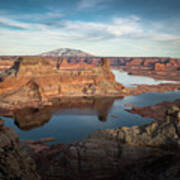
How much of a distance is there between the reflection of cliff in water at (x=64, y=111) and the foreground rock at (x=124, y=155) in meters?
22.2

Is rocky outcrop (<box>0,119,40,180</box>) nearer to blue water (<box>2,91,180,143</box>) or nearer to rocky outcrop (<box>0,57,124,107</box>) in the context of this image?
blue water (<box>2,91,180,143</box>)

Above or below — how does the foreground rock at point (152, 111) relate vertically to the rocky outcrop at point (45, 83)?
below

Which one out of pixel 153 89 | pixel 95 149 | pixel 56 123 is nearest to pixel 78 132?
pixel 56 123

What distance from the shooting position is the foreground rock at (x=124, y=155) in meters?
15.0

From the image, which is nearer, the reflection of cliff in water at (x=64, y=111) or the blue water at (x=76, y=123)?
the blue water at (x=76, y=123)

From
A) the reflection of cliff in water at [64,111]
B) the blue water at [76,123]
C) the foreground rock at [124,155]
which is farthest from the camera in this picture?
the reflection of cliff in water at [64,111]

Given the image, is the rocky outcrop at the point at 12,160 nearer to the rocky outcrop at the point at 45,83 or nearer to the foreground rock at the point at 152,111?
the foreground rock at the point at 152,111

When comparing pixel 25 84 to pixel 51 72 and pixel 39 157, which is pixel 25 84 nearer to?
pixel 51 72

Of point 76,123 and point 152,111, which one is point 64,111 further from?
point 152,111

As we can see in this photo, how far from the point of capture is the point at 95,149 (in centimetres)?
1650

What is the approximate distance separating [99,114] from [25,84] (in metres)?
26.6

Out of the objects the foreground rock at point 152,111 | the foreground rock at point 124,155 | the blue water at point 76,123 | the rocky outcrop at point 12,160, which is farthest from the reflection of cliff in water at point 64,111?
the foreground rock at point 124,155

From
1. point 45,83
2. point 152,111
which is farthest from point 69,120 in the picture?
point 152,111

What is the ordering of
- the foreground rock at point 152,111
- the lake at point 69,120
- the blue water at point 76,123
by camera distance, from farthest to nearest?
the foreground rock at point 152,111
the lake at point 69,120
the blue water at point 76,123
